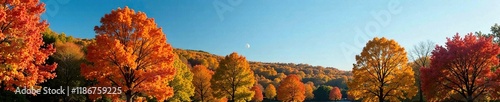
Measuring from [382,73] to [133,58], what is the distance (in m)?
22.9

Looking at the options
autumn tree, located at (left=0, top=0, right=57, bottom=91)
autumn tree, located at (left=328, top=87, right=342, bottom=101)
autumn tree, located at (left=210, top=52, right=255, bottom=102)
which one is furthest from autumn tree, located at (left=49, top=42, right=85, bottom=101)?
autumn tree, located at (left=328, top=87, right=342, bottom=101)

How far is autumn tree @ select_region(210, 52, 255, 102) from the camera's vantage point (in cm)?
4459

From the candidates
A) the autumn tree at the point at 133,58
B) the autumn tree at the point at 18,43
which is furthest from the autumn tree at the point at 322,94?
the autumn tree at the point at 18,43

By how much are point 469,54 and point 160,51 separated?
76.0 ft

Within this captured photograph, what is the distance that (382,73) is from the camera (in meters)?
34.0

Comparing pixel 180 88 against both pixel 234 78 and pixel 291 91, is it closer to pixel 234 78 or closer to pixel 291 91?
pixel 234 78

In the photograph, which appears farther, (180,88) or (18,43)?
(180,88)

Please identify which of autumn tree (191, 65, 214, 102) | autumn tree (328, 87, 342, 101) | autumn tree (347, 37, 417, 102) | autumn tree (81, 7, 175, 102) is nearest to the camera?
autumn tree (81, 7, 175, 102)

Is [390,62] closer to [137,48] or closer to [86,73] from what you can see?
[137,48]

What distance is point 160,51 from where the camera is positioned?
74.1 feet

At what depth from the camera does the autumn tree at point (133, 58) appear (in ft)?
70.2

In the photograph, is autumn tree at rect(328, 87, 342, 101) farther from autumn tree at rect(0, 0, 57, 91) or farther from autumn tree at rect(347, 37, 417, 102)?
autumn tree at rect(0, 0, 57, 91)

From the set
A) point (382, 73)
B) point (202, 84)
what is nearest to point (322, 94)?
point (202, 84)

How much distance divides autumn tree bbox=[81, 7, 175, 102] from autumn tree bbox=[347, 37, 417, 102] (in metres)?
19.3
